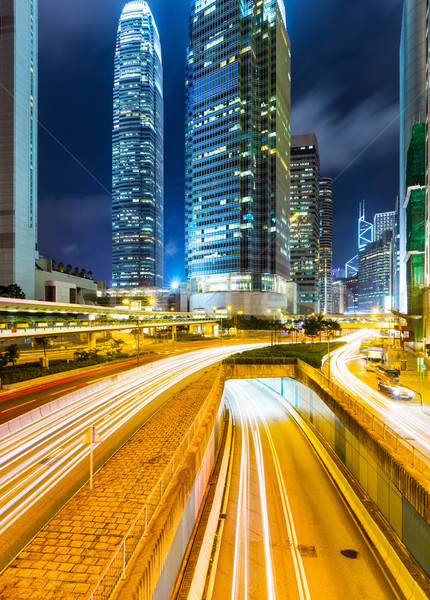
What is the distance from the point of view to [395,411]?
19.8 meters

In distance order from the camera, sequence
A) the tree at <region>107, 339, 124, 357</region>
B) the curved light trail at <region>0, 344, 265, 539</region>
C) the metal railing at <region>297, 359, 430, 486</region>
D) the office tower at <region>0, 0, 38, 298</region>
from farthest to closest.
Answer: the office tower at <region>0, 0, 38, 298</region>, the tree at <region>107, 339, 124, 357</region>, the metal railing at <region>297, 359, 430, 486</region>, the curved light trail at <region>0, 344, 265, 539</region>

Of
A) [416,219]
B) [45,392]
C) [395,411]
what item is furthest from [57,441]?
[416,219]

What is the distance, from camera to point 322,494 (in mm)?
15312

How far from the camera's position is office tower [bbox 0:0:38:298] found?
67.6 m

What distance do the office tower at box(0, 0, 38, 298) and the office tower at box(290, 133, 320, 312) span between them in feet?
472

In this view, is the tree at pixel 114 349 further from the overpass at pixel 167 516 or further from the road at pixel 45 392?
the overpass at pixel 167 516

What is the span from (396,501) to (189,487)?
800 centimetres

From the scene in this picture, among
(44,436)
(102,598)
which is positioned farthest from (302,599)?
(44,436)

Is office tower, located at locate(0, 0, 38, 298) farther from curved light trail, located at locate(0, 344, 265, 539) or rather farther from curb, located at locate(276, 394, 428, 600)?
curb, located at locate(276, 394, 428, 600)

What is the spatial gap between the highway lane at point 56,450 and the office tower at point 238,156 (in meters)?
86.2

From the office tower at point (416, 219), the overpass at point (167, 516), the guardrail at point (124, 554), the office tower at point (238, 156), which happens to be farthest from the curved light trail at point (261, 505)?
the office tower at point (238, 156)

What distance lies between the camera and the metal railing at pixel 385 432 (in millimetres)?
11000

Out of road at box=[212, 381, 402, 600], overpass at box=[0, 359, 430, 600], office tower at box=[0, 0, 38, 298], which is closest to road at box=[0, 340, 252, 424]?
overpass at box=[0, 359, 430, 600]

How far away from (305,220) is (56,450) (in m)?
187
